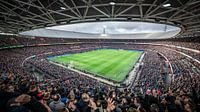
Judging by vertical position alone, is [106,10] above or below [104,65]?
above

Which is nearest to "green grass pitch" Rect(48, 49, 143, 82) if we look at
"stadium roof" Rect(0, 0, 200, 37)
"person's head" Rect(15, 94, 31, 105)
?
"stadium roof" Rect(0, 0, 200, 37)

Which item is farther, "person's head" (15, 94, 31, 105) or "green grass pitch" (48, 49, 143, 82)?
"green grass pitch" (48, 49, 143, 82)

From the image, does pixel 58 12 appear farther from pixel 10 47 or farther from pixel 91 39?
pixel 91 39

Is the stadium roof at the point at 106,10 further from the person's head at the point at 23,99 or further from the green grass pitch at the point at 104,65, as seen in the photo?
the green grass pitch at the point at 104,65

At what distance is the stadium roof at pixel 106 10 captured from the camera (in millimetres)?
12891

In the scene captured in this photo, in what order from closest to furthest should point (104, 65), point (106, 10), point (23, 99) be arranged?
point (23, 99) → point (106, 10) → point (104, 65)

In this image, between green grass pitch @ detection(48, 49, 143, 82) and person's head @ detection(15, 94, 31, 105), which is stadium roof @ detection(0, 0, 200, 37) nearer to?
person's head @ detection(15, 94, 31, 105)

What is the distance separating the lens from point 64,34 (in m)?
86.1

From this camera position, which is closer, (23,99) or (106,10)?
(23,99)

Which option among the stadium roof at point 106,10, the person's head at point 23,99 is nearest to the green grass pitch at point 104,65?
the stadium roof at point 106,10

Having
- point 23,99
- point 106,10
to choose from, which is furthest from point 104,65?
point 23,99

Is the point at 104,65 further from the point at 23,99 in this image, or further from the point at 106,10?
the point at 23,99

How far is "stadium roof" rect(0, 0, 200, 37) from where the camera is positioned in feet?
42.3

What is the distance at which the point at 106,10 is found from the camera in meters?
15.0
